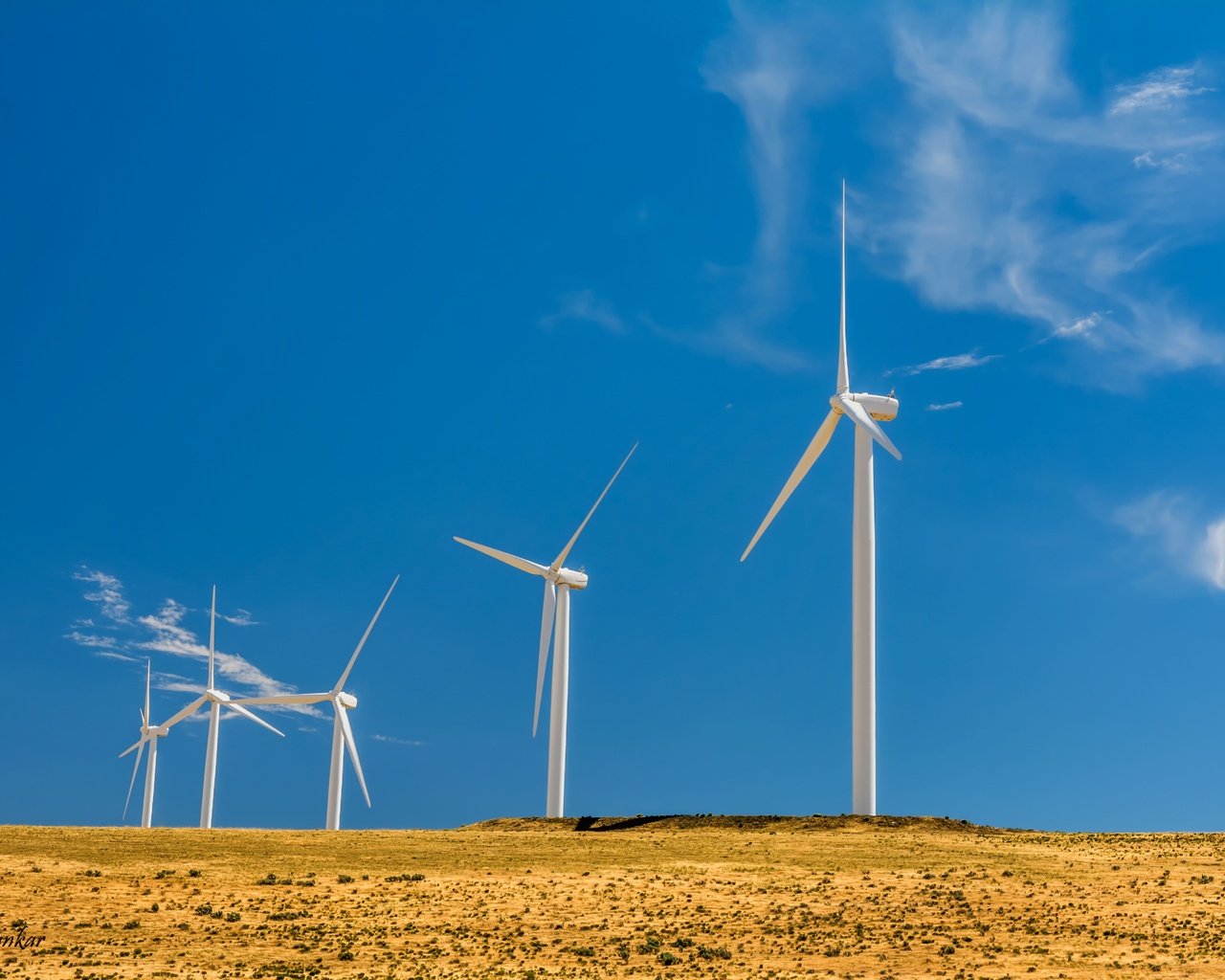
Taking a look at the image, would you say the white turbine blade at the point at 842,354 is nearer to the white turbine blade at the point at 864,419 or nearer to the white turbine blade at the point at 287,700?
the white turbine blade at the point at 864,419

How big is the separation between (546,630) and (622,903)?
138 ft

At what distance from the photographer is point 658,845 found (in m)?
68.9

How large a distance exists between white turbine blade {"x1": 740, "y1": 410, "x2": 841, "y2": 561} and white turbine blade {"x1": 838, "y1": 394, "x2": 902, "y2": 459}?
4.40ft

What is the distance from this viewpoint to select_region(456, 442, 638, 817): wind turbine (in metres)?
90.9

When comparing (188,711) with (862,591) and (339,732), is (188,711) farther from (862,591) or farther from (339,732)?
(862,591)

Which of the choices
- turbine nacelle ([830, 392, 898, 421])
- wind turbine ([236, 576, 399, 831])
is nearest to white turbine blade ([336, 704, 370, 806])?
wind turbine ([236, 576, 399, 831])

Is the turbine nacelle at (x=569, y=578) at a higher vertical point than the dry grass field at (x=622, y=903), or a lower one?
higher

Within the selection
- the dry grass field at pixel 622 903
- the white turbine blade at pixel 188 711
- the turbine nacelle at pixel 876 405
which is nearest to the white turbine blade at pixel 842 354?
the turbine nacelle at pixel 876 405

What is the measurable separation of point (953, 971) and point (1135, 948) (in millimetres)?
7455

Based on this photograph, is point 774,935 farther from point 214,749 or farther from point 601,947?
point 214,749

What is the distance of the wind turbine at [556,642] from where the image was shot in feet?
298

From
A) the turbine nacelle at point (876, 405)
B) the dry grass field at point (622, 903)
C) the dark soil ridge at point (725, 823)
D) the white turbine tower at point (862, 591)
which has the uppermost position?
the turbine nacelle at point (876, 405)

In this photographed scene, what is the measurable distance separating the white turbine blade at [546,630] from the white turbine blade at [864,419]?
27.5 metres

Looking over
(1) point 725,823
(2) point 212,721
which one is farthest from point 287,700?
(1) point 725,823
